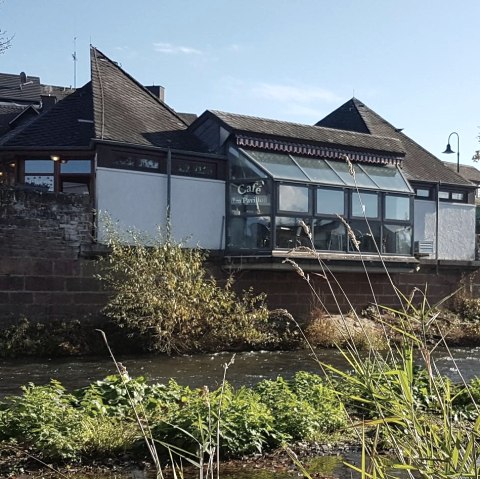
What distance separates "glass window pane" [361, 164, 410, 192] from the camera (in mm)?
20828

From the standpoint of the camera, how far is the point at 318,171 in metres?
19.7

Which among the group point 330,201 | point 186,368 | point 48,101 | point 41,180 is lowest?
point 186,368

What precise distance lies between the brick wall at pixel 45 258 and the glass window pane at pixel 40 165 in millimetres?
2886

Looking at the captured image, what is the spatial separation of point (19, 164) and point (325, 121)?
14453 mm

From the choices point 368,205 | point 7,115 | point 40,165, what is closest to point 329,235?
point 368,205

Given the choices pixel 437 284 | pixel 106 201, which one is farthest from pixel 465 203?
pixel 106 201

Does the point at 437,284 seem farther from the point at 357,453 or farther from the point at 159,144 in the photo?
the point at 357,453

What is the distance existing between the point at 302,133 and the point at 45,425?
50.8 ft

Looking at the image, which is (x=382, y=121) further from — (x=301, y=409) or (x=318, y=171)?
(x=301, y=409)

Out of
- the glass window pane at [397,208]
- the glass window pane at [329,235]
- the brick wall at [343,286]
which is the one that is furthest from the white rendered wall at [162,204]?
the glass window pane at [397,208]

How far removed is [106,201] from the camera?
17875mm

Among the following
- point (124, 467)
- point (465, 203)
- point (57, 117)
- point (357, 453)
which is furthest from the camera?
point (465, 203)

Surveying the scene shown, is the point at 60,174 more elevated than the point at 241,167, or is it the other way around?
the point at 241,167

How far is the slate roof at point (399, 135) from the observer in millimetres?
25047
